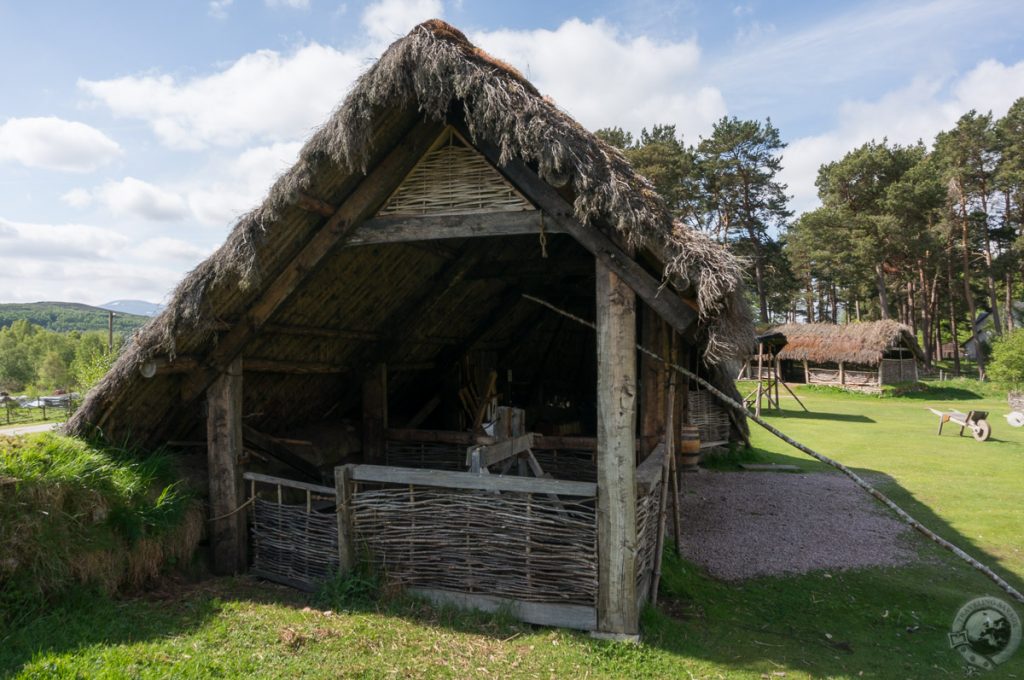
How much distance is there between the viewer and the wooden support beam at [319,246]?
480cm

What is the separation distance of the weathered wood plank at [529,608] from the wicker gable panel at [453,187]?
2.84 m

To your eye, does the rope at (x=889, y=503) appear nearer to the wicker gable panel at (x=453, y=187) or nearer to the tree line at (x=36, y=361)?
the wicker gable panel at (x=453, y=187)

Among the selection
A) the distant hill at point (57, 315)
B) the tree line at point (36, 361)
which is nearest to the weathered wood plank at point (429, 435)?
the tree line at point (36, 361)

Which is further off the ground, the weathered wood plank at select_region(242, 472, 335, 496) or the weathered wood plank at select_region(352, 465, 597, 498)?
the weathered wood plank at select_region(352, 465, 597, 498)

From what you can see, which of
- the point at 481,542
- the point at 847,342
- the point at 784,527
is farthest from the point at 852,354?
the point at 481,542

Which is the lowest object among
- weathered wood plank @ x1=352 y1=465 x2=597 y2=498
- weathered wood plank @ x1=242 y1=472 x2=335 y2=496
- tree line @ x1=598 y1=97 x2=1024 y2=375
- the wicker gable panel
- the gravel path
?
the gravel path

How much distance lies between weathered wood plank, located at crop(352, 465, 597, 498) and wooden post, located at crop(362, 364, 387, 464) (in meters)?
2.83

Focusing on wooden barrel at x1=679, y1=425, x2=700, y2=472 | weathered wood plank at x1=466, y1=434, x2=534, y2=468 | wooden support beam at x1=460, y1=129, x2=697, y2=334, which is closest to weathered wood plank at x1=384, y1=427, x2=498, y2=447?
weathered wood plank at x1=466, y1=434, x2=534, y2=468

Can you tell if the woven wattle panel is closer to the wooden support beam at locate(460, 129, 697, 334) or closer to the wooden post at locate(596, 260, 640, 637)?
the wooden post at locate(596, 260, 640, 637)

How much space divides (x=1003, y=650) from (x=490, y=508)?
12.0ft

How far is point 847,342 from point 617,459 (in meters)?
26.0

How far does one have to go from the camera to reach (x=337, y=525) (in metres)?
5.02

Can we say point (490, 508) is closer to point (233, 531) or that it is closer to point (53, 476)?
point (233, 531)

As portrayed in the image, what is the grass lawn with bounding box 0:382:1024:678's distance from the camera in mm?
3727
